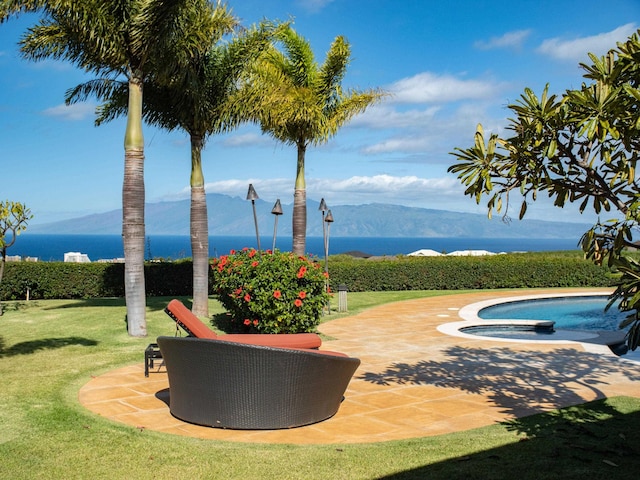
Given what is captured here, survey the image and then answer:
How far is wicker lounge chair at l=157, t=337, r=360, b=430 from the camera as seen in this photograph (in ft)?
19.4

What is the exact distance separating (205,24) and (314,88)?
15.2 ft

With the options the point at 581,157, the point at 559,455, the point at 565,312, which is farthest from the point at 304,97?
the point at 559,455

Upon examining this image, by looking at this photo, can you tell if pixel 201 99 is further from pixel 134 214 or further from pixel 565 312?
pixel 565 312

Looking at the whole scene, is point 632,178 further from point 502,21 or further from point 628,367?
point 502,21

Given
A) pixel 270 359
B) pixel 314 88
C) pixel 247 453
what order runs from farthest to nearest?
pixel 314 88 < pixel 270 359 < pixel 247 453

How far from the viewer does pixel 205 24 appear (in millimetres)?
12961

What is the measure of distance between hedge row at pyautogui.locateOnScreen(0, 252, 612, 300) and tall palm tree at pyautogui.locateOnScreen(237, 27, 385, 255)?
16.5 ft

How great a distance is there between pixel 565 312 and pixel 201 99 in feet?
40.7

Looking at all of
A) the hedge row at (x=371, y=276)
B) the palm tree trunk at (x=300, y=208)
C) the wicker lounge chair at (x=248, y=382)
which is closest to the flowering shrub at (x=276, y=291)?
the wicker lounge chair at (x=248, y=382)

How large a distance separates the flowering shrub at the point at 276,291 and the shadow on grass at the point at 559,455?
538 centimetres

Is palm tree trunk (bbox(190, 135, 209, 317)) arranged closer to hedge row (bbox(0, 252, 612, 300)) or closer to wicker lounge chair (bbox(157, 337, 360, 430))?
hedge row (bbox(0, 252, 612, 300))

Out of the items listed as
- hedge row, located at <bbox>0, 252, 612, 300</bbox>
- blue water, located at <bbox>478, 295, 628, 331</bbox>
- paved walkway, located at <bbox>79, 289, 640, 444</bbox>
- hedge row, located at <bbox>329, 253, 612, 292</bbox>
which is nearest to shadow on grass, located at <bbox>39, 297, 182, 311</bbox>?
hedge row, located at <bbox>0, 252, 612, 300</bbox>

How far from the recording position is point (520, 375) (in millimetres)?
9148

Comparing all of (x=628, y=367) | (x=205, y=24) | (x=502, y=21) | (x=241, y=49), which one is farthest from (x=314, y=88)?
(x=628, y=367)
